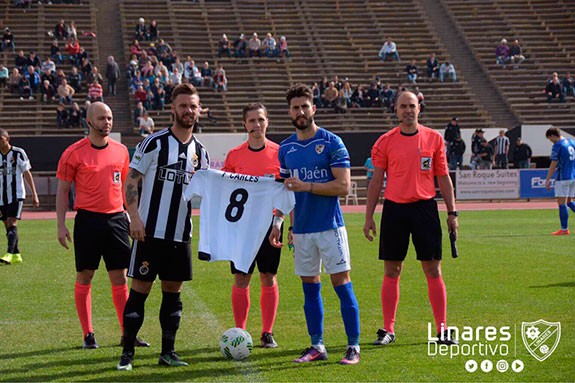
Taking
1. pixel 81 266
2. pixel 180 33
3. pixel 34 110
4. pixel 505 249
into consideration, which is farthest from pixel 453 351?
pixel 180 33

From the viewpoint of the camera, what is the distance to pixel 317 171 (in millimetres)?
7379

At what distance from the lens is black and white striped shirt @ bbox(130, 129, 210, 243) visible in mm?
7164

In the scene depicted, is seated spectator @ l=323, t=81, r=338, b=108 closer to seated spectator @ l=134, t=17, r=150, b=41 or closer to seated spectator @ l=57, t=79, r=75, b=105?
seated spectator @ l=134, t=17, r=150, b=41

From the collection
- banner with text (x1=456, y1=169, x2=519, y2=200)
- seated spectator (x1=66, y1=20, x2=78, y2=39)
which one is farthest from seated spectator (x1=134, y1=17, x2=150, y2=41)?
banner with text (x1=456, y1=169, x2=519, y2=200)

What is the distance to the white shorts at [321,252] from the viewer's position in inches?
288

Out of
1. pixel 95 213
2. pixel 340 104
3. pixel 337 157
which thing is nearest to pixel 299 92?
pixel 337 157

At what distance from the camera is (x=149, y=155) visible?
714 centimetres

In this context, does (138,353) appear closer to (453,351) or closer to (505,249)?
(453,351)

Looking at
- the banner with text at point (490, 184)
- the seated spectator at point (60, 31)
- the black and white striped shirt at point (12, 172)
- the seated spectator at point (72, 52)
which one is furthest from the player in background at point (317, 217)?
the seated spectator at point (60, 31)

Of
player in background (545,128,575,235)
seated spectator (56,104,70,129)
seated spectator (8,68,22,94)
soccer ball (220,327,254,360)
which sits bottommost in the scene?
soccer ball (220,327,254,360)

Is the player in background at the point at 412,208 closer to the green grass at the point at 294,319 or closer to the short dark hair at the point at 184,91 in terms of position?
the green grass at the point at 294,319

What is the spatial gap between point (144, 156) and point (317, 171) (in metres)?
1.46

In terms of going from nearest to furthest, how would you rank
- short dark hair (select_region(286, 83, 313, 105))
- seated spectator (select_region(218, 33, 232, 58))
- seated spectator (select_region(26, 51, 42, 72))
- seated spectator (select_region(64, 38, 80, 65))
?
short dark hair (select_region(286, 83, 313, 105)) < seated spectator (select_region(26, 51, 42, 72)) < seated spectator (select_region(64, 38, 80, 65)) < seated spectator (select_region(218, 33, 232, 58))

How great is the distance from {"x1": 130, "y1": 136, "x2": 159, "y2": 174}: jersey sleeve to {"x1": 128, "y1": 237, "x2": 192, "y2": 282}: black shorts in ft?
1.96
